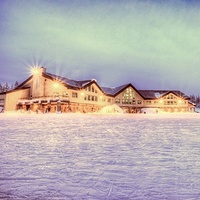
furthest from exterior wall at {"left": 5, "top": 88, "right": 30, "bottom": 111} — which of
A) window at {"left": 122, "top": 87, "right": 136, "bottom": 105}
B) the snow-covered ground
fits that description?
the snow-covered ground

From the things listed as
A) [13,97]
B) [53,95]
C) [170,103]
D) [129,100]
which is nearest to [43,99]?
[53,95]

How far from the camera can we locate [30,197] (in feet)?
9.28

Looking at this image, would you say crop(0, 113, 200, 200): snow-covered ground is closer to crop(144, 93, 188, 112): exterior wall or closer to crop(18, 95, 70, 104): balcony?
crop(18, 95, 70, 104): balcony

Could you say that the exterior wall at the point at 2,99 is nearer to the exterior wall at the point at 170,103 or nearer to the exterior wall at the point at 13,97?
the exterior wall at the point at 13,97

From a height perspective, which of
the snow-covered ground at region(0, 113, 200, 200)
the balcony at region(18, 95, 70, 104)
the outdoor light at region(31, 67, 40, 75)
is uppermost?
the outdoor light at region(31, 67, 40, 75)

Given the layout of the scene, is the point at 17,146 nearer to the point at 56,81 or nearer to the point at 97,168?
the point at 97,168

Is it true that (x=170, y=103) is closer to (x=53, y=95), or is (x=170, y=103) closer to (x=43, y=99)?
(x=53, y=95)

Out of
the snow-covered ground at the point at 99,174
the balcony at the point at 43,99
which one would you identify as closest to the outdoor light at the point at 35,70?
the balcony at the point at 43,99

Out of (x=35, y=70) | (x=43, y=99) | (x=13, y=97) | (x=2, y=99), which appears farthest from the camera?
(x=2, y=99)

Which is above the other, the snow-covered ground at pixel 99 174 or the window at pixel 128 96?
the window at pixel 128 96

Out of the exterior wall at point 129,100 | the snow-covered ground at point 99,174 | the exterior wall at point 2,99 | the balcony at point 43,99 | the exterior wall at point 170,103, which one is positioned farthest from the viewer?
the exterior wall at point 170,103

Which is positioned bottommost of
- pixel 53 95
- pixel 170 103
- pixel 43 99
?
pixel 43 99

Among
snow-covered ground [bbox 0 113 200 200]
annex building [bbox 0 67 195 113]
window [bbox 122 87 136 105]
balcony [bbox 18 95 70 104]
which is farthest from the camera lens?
window [bbox 122 87 136 105]

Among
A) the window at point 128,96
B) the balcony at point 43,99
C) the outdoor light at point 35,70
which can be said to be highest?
the outdoor light at point 35,70
